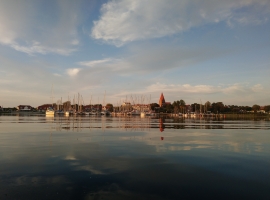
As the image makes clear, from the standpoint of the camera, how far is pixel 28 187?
33.4ft

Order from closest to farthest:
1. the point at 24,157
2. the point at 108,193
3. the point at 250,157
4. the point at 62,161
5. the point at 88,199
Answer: the point at 88,199 < the point at 108,193 < the point at 62,161 < the point at 24,157 < the point at 250,157

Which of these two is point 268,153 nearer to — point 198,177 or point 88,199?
point 198,177

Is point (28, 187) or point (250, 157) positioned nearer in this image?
point (28, 187)

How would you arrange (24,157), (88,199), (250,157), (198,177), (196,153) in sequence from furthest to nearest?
(196,153)
(250,157)
(24,157)
(198,177)
(88,199)

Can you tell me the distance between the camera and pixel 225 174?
12.8 m

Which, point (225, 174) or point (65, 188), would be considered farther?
point (225, 174)

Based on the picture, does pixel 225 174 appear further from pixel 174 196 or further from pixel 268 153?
pixel 268 153

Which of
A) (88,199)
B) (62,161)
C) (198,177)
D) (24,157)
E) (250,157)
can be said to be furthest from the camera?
(250,157)

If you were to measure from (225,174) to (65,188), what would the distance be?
836cm

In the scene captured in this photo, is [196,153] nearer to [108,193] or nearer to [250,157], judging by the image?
[250,157]


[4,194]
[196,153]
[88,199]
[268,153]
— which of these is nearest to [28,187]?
[4,194]

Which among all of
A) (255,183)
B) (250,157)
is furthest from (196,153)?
(255,183)

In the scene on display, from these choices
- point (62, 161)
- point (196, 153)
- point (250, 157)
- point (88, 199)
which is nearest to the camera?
point (88, 199)

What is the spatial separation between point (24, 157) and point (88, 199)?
30.0ft
